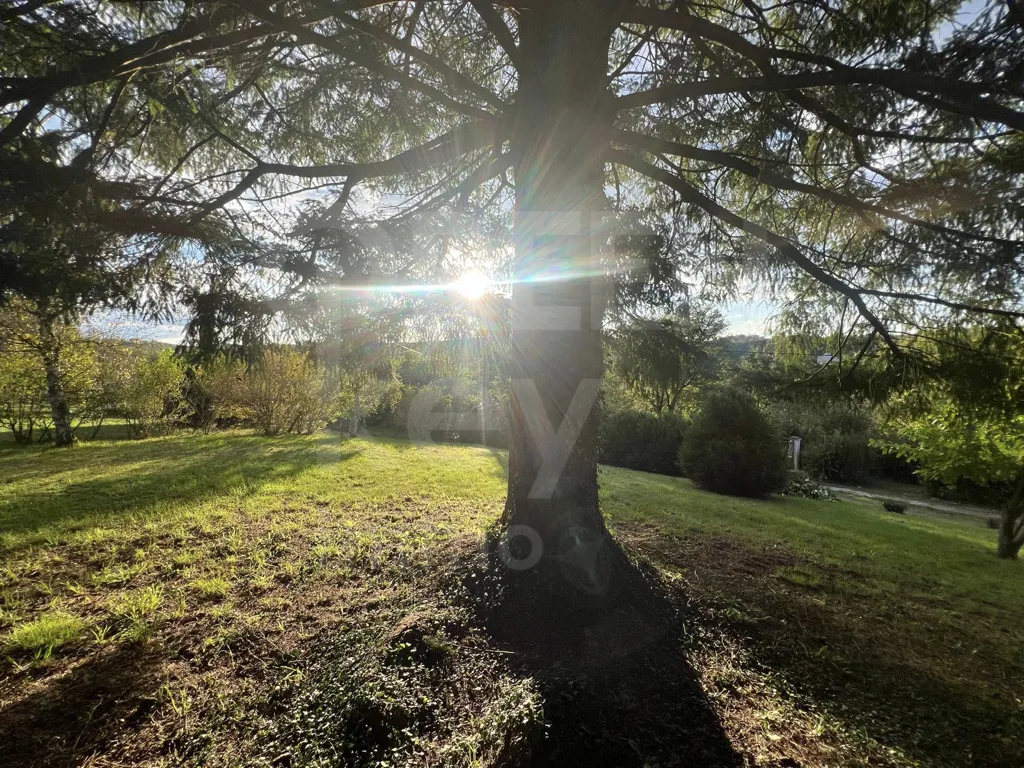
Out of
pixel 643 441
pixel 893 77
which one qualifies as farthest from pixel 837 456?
pixel 893 77

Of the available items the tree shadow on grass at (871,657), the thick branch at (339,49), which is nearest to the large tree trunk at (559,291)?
the thick branch at (339,49)

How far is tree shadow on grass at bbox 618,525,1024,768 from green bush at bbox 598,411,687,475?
9940 millimetres

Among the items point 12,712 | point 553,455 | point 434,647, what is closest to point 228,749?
point 434,647

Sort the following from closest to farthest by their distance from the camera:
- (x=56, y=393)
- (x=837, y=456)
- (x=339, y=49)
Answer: (x=339, y=49) → (x=56, y=393) → (x=837, y=456)

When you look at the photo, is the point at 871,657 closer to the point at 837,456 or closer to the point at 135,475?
the point at 135,475

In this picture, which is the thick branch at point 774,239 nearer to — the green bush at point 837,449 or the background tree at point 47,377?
the background tree at point 47,377

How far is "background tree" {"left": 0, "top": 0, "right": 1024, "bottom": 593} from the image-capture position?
2.28 metres

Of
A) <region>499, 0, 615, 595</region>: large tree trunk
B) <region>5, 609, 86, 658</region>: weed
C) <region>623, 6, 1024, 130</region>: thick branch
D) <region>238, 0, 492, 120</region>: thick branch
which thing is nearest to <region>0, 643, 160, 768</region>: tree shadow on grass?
<region>5, 609, 86, 658</region>: weed

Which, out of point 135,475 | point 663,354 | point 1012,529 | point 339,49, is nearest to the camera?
point 339,49

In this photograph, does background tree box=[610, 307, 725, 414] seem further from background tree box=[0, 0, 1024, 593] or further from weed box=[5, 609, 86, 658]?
weed box=[5, 609, 86, 658]

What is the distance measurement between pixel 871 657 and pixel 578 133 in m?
3.76

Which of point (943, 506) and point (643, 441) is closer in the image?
point (943, 506)

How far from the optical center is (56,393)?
10125 millimetres

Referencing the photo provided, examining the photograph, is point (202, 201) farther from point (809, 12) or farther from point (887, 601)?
point (887, 601)
